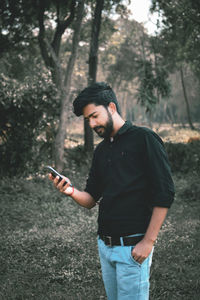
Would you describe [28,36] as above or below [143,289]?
above

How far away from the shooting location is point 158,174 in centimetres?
232

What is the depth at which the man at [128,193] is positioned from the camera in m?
2.33

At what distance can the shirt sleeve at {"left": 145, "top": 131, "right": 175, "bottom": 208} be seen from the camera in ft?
7.57

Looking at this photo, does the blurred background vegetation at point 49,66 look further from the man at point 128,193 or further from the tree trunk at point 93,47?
the man at point 128,193

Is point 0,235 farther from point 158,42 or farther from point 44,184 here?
point 158,42

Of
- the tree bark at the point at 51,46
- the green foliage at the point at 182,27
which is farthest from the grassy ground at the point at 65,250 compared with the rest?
the green foliage at the point at 182,27

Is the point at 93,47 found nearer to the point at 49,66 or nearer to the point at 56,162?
the point at 49,66

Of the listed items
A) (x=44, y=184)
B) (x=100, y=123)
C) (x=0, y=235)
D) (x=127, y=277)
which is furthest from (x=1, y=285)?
(x=44, y=184)

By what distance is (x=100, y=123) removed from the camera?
97.4 inches

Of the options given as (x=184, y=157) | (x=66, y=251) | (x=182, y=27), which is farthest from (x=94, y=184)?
(x=182, y=27)

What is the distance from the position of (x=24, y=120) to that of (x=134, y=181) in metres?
10.8

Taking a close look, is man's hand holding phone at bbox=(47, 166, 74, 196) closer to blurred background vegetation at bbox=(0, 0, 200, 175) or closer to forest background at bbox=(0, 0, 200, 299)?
forest background at bbox=(0, 0, 200, 299)

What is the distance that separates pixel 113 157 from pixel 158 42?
23.5 metres

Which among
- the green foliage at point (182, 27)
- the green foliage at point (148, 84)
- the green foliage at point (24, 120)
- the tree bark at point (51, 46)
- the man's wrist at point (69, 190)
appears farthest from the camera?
the green foliage at point (148, 84)
